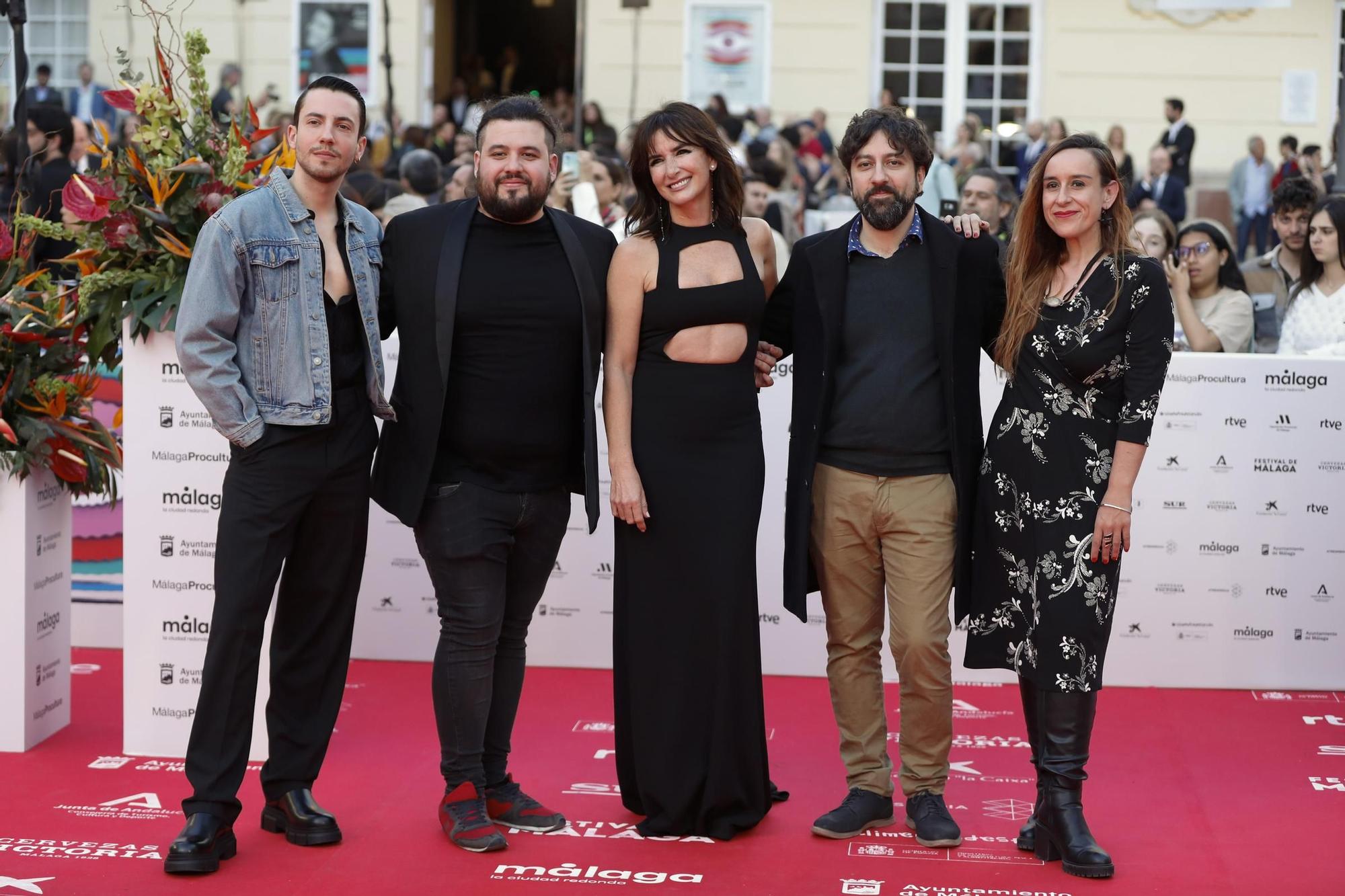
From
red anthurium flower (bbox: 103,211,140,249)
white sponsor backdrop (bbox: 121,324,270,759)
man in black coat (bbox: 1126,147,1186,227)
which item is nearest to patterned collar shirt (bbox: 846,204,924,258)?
white sponsor backdrop (bbox: 121,324,270,759)

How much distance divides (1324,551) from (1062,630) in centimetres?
222

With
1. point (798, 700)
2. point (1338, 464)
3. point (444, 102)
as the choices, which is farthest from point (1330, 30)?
point (798, 700)

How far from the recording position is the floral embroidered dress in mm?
3635

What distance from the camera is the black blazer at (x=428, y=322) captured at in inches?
149

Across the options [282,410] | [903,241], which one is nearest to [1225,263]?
[903,241]

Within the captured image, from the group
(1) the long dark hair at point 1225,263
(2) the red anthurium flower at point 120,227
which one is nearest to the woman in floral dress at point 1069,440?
(2) the red anthurium flower at point 120,227

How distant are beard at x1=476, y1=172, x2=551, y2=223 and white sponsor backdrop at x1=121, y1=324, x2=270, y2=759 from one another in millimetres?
1256

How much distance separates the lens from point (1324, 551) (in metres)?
5.43

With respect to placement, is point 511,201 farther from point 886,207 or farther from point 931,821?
point 931,821

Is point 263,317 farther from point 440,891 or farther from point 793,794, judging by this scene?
point 793,794

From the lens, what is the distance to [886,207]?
3.82 m

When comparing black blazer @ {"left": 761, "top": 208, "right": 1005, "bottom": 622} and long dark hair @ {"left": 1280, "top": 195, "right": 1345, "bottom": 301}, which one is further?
long dark hair @ {"left": 1280, "top": 195, "right": 1345, "bottom": 301}

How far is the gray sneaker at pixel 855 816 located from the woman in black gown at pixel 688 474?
0.19 m

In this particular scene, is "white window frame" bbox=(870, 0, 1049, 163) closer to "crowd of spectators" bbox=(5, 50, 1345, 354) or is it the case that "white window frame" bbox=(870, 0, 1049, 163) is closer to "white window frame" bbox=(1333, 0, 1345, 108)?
"crowd of spectators" bbox=(5, 50, 1345, 354)
